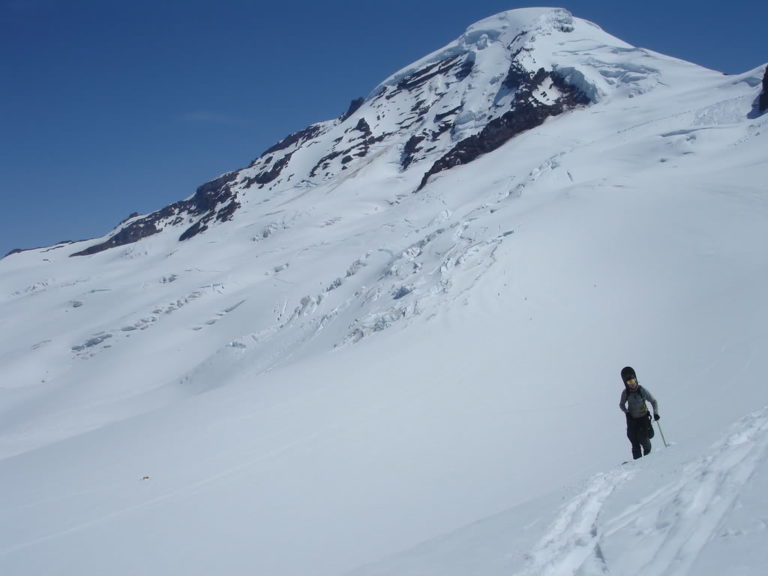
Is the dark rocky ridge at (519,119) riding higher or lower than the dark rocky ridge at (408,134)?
lower

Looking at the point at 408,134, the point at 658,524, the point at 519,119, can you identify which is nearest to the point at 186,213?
the point at 408,134

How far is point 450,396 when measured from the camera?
32.4 feet

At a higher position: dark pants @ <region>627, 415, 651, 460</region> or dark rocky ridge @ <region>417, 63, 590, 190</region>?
dark rocky ridge @ <region>417, 63, 590, 190</region>

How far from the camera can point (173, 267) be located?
1834 inches

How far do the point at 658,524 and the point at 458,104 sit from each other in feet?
227

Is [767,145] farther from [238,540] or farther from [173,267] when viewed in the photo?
[173,267]

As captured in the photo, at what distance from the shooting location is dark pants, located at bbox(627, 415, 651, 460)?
22.5 feet

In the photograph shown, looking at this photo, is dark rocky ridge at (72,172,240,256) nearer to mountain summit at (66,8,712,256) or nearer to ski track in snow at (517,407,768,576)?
mountain summit at (66,8,712,256)

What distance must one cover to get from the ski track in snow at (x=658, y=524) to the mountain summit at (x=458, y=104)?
44915mm

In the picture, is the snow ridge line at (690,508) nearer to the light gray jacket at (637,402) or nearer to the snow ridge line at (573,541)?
the snow ridge line at (573,541)

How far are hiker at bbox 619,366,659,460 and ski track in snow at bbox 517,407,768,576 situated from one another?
4.73 feet

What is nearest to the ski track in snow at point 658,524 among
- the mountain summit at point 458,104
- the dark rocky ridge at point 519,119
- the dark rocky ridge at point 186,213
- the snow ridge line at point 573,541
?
the snow ridge line at point 573,541

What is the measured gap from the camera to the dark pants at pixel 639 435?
686cm

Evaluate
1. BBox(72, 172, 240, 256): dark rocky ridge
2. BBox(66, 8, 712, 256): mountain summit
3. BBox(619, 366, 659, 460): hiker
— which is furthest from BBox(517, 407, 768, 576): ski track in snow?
BBox(72, 172, 240, 256): dark rocky ridge
